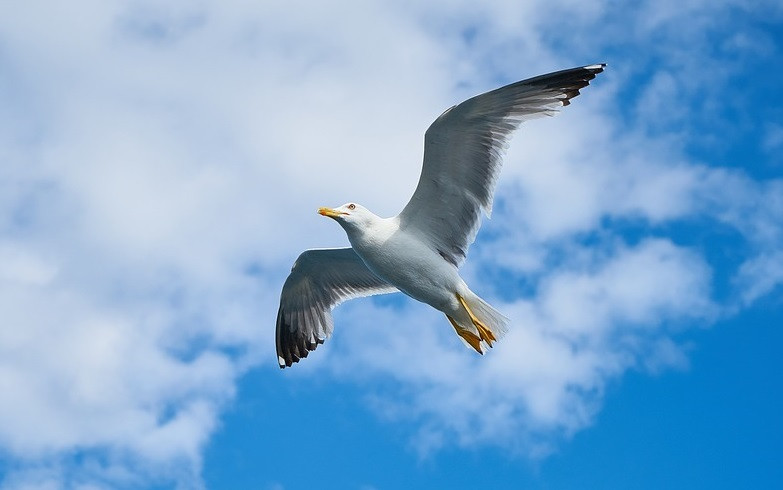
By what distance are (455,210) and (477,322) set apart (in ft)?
4.35

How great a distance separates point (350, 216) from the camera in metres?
11.3

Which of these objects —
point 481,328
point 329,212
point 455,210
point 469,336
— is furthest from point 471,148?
point 469,336

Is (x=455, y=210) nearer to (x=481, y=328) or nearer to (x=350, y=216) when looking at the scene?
(x=350, y=216)

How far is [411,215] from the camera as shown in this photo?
1143cm

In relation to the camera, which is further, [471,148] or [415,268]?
[415,268]

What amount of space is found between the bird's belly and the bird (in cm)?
1

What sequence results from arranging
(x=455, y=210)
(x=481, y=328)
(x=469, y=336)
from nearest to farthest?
(x=455, y=210) < (x=481, y=328) < (x=469, y=336)

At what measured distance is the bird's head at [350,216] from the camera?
1125 cm

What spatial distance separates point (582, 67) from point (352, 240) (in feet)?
10.2

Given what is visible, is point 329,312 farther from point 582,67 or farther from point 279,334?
point 582,67

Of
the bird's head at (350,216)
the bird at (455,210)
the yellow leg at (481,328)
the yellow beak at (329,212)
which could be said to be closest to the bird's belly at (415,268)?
the bird at (455,210)

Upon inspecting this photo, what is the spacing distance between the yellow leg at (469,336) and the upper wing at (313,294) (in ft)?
5.38

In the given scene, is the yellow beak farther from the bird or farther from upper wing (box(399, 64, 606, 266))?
upper wing (box(399, 64, 606, 266))

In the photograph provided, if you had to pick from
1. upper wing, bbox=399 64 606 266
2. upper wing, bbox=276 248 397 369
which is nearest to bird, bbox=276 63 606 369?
upper wing, bbox=399 64 606 266
